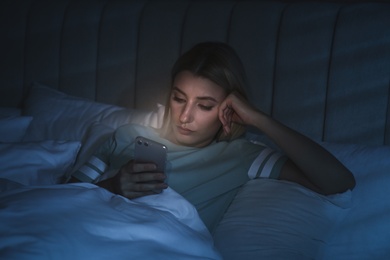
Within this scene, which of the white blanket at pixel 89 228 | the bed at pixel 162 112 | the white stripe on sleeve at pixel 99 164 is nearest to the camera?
the white blanket at pixel 89 228

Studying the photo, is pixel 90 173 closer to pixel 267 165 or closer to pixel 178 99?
pixel 178 99

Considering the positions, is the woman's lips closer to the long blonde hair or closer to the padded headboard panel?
the long blonde hair

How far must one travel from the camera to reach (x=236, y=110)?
55.2 inches

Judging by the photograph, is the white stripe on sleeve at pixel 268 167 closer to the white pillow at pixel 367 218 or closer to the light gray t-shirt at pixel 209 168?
the light gray t-shirt at pixel 209 168

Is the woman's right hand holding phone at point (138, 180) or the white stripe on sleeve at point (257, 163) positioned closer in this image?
the woman's right hand holding phone at point (138, 180)

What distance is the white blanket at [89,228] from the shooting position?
2.87 feet

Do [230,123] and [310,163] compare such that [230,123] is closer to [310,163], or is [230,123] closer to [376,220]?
[310,163]

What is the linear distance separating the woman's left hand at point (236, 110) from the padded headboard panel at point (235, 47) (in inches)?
11.2

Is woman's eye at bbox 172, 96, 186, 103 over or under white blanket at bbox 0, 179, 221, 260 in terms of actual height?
over

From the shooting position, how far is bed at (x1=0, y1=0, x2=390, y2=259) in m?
0.98

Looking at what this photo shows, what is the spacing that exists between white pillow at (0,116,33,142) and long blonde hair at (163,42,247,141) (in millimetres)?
702

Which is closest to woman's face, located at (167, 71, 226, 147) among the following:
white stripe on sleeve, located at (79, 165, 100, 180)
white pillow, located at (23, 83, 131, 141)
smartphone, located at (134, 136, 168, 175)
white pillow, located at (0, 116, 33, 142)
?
smartphone, located at (134, 136, 168, 175)

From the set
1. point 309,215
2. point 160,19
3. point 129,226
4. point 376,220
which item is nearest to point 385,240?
point 376,220

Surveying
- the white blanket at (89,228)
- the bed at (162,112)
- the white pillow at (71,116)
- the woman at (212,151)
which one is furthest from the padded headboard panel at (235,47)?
the white blanket at (89,228)
